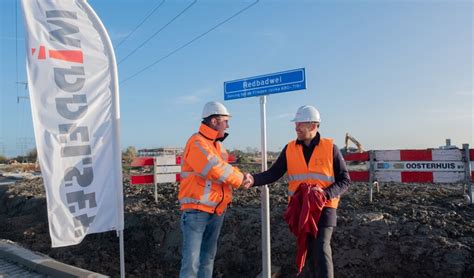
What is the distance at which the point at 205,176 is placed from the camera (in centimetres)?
409

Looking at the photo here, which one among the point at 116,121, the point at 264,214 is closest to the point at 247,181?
the point at 264,214

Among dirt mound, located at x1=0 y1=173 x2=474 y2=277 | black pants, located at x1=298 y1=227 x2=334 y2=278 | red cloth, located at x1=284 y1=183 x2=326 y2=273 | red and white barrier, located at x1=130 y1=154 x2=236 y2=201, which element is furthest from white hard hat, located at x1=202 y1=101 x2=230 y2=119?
red and white barrier, located at x1=130 y1=154 x2=236 y2=201

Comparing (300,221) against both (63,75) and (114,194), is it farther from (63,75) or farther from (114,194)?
(63,75)

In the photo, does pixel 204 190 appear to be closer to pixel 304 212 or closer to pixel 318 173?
pixel 304 212

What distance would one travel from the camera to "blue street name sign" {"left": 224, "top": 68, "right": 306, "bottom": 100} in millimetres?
4539

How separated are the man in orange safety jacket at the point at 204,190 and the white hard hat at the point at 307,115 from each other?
0.81 meters

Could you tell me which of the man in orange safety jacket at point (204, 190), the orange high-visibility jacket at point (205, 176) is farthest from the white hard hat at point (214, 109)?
the orange high-visibility jacket at point (205, 176)

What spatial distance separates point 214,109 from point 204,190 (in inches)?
36.0

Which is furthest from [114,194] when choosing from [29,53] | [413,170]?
[413,170]

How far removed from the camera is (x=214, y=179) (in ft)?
13.6

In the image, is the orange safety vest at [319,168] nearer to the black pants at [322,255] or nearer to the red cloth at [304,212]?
the red cloth at [304,212]

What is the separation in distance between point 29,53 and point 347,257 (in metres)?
4.73

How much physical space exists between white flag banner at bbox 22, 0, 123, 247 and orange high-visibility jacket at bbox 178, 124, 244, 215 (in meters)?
0.94

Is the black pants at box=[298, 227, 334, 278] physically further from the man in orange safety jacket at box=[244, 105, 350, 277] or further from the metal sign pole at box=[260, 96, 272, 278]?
the metal sign pole at box=[260, 96, 272, 278]
